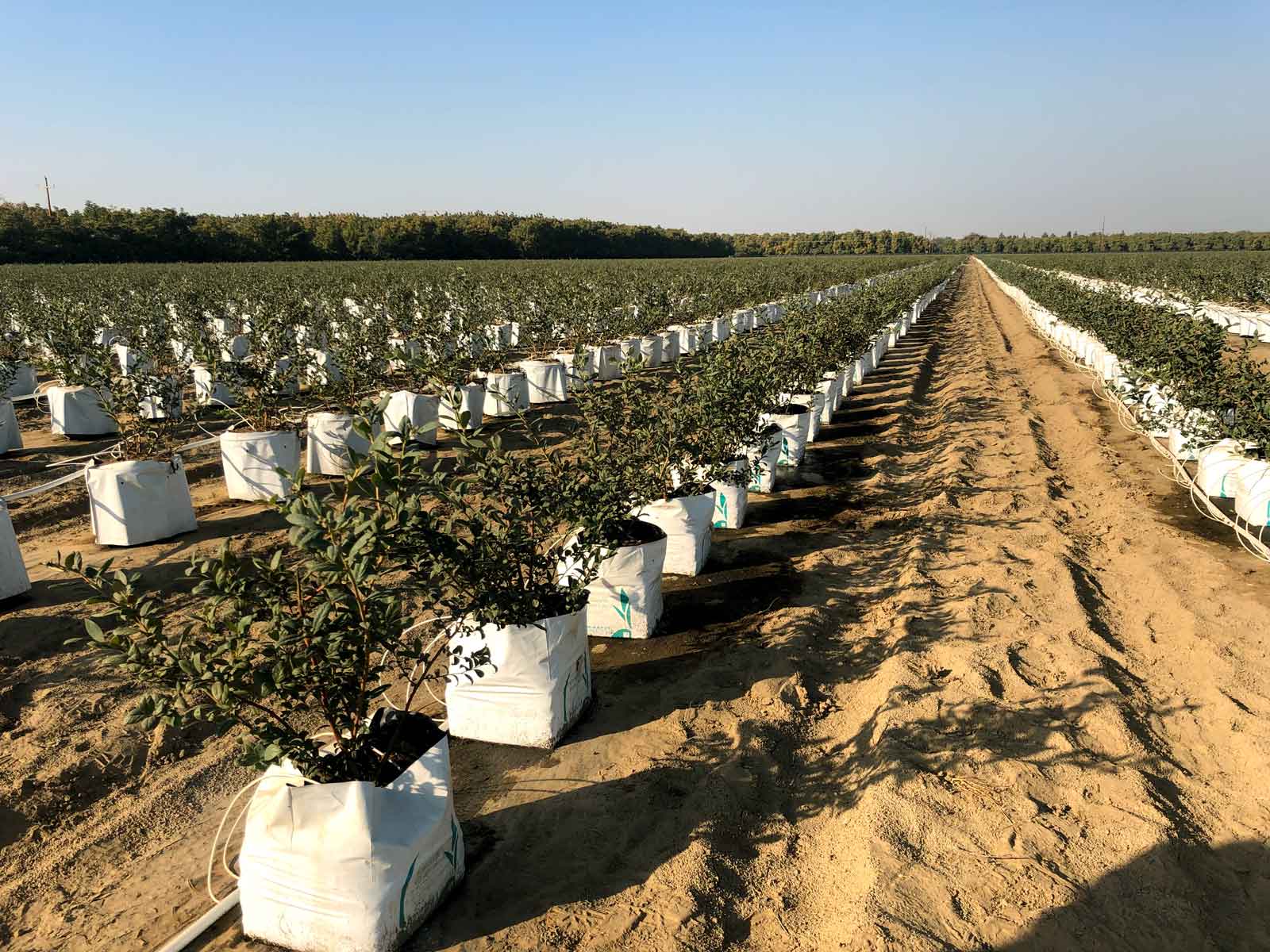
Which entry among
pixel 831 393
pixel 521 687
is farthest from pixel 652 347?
pixel 521 687

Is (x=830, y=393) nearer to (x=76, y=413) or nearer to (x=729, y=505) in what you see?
(x=729, y=505)

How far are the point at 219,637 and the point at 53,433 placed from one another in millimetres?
10966

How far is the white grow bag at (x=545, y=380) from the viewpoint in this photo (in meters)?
12.9

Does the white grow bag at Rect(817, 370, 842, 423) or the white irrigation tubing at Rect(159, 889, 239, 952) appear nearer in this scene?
the white irrigation tubing at Rect(159, 889, 239, 952)

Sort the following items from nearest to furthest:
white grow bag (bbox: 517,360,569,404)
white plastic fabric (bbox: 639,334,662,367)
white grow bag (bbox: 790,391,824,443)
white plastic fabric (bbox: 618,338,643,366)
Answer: white grow bag (bbox: 790,391,824,443)
white grow bag (bbox: 517,360,569,404)
white plastic fabric (bbox: 618,338,643,366)
white plastic fabric (bbox: 639,334,662,367)

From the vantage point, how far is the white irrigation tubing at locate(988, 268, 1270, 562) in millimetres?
6266

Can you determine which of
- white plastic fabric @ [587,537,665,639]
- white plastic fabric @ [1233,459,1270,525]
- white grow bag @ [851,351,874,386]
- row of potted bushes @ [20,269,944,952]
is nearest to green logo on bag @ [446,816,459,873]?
row of potted bushes @ [20,269,944,952]

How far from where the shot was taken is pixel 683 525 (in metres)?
5.89

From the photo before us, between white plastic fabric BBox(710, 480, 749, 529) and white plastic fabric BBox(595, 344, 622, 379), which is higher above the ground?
white plastic fabric BBox(595, 344, 622, 379)

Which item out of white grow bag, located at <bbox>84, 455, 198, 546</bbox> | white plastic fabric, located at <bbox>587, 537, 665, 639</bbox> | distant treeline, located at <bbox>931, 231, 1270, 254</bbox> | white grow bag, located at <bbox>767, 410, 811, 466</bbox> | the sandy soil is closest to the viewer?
the sandy soil

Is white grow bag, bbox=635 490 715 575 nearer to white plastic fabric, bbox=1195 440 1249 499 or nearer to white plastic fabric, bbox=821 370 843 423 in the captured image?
white plastic fabric, bbox=1195 440 1249 499

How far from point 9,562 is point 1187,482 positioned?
11.2 metres

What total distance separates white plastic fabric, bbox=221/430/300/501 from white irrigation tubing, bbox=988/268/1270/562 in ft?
29.9

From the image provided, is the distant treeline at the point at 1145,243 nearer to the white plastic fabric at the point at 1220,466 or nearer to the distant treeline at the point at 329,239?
the distant treeline at the point at 329,239
